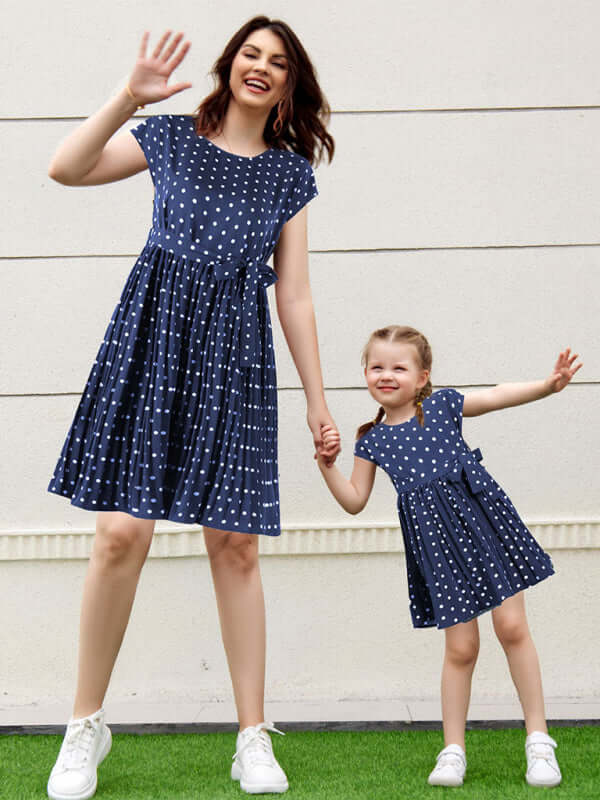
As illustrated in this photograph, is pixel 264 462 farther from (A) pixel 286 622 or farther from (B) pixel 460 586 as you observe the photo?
(A) pixel 286 622

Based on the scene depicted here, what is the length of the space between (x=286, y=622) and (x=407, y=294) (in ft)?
3.70

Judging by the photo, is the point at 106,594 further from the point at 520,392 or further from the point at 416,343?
the point at 520,392

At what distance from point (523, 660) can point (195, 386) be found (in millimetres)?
981

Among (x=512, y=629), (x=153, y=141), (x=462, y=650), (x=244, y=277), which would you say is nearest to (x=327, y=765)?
(x=462, y=650)

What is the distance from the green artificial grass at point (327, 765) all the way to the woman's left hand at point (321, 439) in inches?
28.8

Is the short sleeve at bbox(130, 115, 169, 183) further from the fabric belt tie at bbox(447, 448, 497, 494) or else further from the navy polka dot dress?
the fabric belt tie at bbox(447, 448, 497, 494)

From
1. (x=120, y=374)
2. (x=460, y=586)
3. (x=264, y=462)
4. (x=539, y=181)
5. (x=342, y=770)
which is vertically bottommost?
(x=342, y=770)

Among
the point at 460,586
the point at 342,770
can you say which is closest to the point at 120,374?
the point at 460,586

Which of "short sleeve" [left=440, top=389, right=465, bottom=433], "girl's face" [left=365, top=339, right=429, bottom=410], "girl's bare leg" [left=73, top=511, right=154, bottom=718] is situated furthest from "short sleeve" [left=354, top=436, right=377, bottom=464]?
"girl's bare leg" [left=73, top=511, right=154, bottom=718]

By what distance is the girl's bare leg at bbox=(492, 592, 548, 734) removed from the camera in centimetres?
220

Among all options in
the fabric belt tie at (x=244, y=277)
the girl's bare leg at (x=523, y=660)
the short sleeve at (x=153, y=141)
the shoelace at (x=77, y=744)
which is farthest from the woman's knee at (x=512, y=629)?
the short sleeve at (x=153, y=141)

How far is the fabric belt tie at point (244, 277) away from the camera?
211 cm

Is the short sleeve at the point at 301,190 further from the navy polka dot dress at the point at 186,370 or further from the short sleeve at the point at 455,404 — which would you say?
the short sleeve at the point at 455,404

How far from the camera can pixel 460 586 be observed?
2201 millimetres
